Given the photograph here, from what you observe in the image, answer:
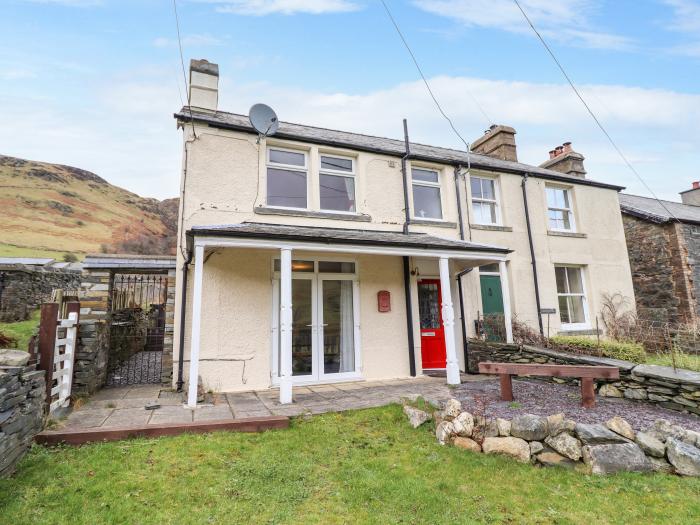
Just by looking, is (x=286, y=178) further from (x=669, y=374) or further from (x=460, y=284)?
(x=669, y=374)

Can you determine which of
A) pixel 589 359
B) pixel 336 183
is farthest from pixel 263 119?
pixel 589 359

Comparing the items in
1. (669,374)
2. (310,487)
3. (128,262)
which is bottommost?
(310,487)

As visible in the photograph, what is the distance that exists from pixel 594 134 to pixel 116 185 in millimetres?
91052

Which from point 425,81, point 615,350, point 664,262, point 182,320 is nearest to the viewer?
point 182,320

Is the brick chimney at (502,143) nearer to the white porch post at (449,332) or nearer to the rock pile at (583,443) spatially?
the white porch post at (449,332)

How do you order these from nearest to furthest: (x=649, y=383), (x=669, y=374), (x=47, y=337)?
(x=47, y=337)
(x=669, y=374)
(x=649, y=383)

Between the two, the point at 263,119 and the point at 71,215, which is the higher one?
the point at 71,215

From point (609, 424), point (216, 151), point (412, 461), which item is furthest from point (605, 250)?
point (216, 151)

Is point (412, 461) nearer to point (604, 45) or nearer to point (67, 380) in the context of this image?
point (67, 380)

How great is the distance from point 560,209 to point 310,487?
11.4 m

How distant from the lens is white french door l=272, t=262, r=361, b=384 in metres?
7.46

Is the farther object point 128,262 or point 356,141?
point 356,141

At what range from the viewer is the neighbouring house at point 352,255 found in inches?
269

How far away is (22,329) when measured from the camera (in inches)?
391
